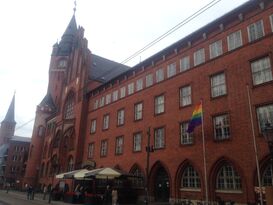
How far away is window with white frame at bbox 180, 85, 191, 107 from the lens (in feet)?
89.0

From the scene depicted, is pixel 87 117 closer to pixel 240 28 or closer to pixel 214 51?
pixel 214 51

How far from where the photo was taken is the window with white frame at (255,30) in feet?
72.8

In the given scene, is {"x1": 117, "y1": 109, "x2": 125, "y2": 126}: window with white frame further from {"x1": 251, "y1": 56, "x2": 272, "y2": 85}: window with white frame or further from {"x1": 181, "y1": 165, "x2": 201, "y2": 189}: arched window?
{"x1": 251, "y1": 56, "x2": 272, "y2": 85}: window with white frame

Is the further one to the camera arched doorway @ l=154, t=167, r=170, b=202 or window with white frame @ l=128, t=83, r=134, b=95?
window with white frame @ l=128, t=83, r=134, b=95

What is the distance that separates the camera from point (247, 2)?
23.0m

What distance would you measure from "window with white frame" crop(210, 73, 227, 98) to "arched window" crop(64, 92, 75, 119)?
30.3 m

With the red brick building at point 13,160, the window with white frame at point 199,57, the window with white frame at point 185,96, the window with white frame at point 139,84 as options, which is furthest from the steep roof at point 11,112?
the window with white frame at point 199,57

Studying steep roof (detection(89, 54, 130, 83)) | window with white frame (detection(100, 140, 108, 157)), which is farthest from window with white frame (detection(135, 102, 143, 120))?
steep roof (detection(89, 54, 130, 83))

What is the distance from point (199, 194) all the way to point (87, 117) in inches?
988

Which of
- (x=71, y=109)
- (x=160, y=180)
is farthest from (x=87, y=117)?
(x=160, y=180)

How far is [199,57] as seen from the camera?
27.0m

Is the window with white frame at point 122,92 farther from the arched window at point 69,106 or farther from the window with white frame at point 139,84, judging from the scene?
the arched window at point 69,106

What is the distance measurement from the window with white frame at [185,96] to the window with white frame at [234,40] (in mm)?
5266

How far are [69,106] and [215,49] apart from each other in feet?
106
